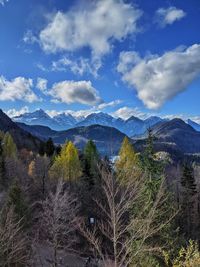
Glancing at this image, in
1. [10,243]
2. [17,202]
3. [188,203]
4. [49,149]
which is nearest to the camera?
[10,243]

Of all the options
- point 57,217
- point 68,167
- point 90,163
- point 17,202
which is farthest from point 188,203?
point 17,202

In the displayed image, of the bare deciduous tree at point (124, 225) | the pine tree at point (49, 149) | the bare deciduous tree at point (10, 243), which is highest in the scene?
the pine tree at point (49, 149)

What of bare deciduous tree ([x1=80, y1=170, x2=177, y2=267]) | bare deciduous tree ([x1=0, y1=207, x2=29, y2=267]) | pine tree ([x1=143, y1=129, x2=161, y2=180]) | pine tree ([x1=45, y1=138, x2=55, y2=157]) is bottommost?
bare deciduous tree ([x1=0, y1=207, x2=29, y2=267])

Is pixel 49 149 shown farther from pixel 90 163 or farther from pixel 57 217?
pixel 57 217

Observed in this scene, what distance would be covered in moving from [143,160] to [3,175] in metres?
40.1

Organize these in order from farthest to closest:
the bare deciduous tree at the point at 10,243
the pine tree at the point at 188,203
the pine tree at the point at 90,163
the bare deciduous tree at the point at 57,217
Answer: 1. the pine tree at the point at 90,163
2. the pine tree at the point at 188,203
3. the bare deciduous tree at the point at 57,217
4. the bare deciduous tree at the point at 10,243

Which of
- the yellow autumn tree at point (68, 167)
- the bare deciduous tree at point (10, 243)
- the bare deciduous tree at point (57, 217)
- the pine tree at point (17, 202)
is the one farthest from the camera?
the yellow autumn tree at point (68, 167)

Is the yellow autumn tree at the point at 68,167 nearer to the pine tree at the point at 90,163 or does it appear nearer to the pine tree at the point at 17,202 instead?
the pine tree at the point at 90,163

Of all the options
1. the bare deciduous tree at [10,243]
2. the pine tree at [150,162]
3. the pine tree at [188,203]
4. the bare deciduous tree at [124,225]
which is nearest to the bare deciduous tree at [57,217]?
the bare deciduous tree at [10,243]

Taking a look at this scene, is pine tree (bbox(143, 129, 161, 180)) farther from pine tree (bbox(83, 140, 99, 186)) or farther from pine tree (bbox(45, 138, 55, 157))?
pine tree (bbox(45, 138, 55, 157))

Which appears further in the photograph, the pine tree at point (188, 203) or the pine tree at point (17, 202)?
the pine tree at point (188, 203)

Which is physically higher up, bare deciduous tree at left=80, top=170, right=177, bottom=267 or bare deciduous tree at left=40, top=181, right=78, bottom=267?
bare deciduous tree at left=80, top=170, right=177, bottom=267

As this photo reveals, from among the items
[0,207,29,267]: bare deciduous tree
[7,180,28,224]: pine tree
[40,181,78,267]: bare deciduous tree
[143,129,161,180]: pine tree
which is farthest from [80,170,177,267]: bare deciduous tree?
[7,180,28,224]: pine tree

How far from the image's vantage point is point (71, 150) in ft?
206
